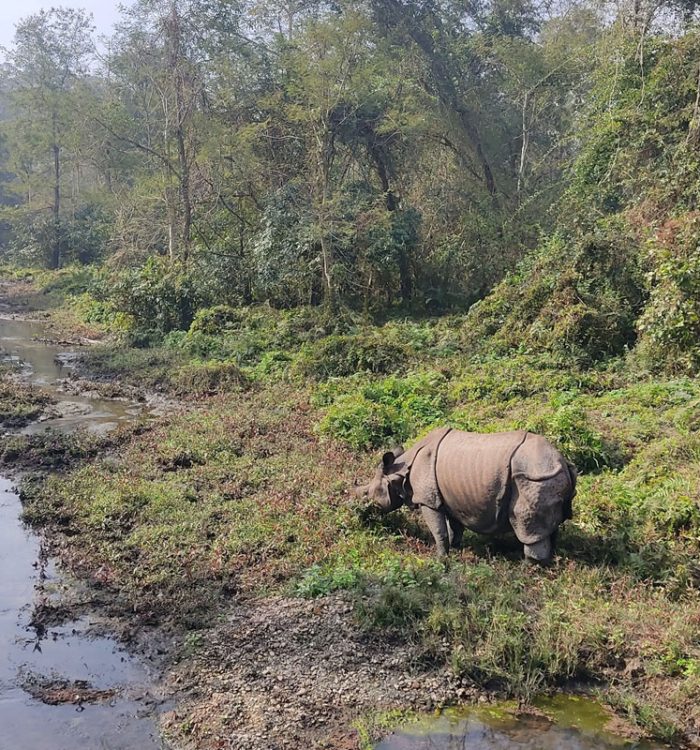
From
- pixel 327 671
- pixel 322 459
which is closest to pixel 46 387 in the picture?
pixel 322 459

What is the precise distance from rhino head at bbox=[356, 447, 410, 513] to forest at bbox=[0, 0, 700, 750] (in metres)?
0.31

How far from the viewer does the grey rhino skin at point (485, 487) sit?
7.25 meters

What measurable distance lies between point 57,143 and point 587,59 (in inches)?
1128

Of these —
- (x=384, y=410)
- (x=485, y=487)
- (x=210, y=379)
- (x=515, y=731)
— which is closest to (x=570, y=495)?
(x=485, y=487)

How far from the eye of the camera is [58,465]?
1136 centimetres

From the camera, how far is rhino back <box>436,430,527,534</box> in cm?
746

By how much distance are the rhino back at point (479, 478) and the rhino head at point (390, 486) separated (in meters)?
0.60

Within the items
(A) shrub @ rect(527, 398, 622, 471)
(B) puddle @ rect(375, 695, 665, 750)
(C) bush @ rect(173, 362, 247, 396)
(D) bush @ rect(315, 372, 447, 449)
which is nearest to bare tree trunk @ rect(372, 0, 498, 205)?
(C) bush @ rect(173, 362, 247, 396)

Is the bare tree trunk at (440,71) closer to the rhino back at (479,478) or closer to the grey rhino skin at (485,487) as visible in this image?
the grey rhino skin at (485,487)

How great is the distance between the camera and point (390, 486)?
27.7ft

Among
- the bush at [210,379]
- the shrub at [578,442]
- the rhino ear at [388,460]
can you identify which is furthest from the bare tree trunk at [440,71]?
the rhino ear at [388,460]

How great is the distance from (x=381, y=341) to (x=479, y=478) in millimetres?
8885

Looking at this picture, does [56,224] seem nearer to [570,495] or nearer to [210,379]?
[210,379]

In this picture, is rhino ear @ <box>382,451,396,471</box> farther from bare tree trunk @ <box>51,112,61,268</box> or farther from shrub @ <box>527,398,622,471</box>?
bare tree trunk @ <box>51,112,61,268</box>
